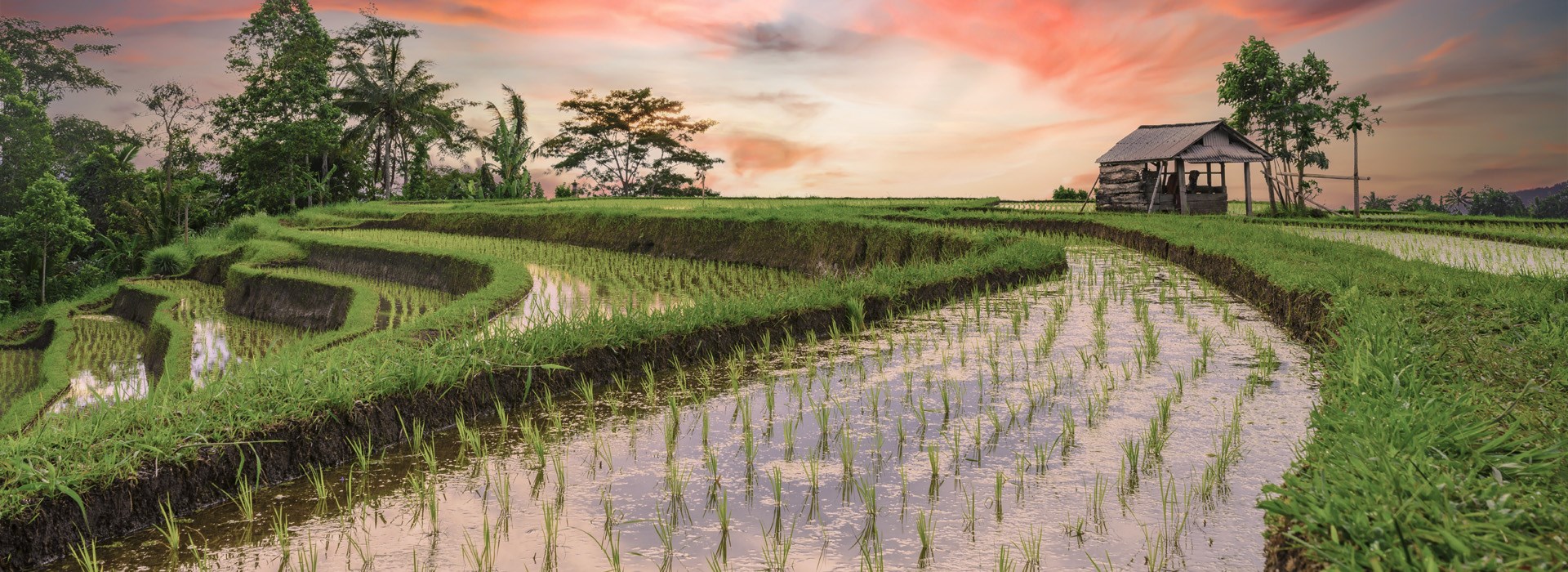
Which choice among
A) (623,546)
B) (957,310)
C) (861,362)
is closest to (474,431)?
(623,546)

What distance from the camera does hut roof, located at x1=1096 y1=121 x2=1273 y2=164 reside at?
2306 centimetres

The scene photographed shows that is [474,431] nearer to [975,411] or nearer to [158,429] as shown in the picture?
[158,429]

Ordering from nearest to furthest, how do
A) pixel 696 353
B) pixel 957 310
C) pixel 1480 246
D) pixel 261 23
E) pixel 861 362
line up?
pixel 861 362, pixel 696 353, pixel 957 310, pixel 1480 246, pixel 261 23

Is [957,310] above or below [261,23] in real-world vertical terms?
below

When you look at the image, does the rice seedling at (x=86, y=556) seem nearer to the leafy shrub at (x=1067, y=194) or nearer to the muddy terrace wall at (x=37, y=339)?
the muddy terrace wall at (x=37, y=339)

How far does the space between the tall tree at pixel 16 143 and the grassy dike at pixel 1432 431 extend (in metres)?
34.3

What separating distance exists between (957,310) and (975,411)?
373 cm

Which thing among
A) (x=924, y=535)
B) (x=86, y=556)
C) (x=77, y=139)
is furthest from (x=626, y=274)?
(x=77, y=139)

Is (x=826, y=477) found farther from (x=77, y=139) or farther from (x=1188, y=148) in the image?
(x=77, y=139)

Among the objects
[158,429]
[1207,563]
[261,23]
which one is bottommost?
[1207,563]

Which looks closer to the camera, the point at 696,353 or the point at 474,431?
the point at 474,431

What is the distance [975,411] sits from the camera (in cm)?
492

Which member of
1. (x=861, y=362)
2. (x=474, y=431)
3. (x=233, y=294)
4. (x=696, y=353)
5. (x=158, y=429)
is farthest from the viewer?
(x=233, y=294)

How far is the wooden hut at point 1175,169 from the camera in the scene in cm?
2309
